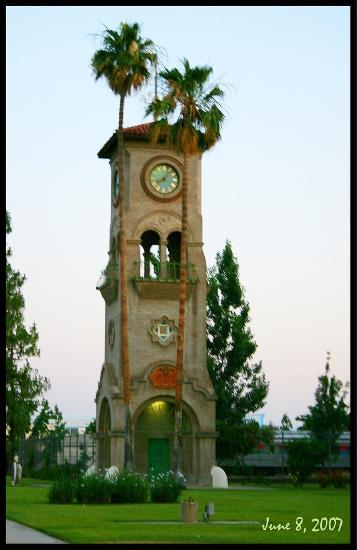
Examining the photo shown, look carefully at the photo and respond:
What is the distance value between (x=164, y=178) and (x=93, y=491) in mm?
26616

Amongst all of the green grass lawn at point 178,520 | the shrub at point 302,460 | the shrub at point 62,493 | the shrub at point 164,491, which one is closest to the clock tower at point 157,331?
the shrub at point 302,460

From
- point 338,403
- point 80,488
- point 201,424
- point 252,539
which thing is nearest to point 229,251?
point 338,403

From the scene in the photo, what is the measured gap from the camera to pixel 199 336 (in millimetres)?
58750

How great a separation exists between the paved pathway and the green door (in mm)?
Result: 31823

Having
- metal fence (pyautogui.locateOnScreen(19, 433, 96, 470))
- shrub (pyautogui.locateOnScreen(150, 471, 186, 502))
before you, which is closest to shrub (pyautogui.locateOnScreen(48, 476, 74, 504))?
shrub (pyautogui.locateOnScreen(150, 471, 186, 502))

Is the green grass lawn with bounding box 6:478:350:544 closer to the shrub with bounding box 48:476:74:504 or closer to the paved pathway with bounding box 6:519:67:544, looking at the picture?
the paved pathway with bounding box 6:519:67:544

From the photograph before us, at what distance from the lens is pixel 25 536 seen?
22.9 meters

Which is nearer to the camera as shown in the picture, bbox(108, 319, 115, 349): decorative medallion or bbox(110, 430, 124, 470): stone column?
bbox(110, 430, 124, 470): stone column

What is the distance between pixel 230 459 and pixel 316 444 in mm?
11295

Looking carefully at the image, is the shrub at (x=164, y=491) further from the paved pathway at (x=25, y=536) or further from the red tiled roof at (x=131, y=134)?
the red tiled roof at (x=131, y=134)

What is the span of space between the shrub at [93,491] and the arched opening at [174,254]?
2346cm

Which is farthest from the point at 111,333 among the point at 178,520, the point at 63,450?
the point at 178,520

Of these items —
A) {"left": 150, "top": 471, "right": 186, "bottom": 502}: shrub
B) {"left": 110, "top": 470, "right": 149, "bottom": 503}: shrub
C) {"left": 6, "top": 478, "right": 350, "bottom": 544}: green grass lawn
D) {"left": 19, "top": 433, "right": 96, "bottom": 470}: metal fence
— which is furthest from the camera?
{"left": 19, "top": 433, "right": 96, "bottom": 470}: metal fence

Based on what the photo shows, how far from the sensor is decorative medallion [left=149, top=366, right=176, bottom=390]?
56.6 metres
